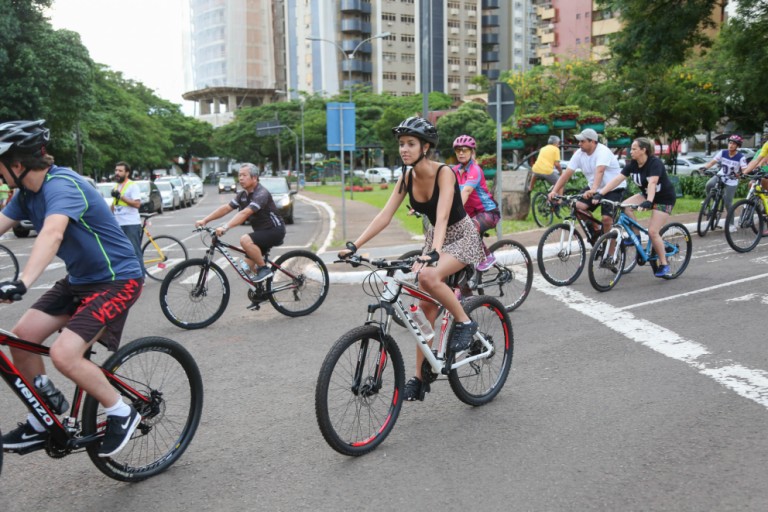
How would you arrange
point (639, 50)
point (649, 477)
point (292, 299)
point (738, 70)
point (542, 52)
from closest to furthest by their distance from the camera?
1. point (649, 477)
2. point (292, 299)
3. point (639, 50)
4. point (738, 70)
5. point (542, 52)

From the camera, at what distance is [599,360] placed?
6023 mm

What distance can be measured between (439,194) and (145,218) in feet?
28.1

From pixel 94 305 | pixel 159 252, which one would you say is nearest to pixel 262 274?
pixel 159 252

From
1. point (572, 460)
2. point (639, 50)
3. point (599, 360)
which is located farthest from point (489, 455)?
point (639, 50)

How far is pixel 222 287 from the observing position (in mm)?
8133

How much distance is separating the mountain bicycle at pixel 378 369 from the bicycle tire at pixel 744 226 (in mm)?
7820

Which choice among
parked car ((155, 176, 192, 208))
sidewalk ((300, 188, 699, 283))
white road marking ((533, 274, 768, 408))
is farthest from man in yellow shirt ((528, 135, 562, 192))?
parked car ((155, 176, 192, 208))

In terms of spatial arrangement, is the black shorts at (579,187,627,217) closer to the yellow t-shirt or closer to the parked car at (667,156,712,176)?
the yellow t-shirt

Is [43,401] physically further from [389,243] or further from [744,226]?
[389,243]

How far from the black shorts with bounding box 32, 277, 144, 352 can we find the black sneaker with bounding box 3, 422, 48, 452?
0.50 meters

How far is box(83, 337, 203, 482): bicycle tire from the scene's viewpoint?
148 inches

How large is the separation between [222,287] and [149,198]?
21.3 meters

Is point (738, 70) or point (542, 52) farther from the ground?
point (542, 52)

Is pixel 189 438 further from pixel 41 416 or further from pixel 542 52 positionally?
pixel 542 52
